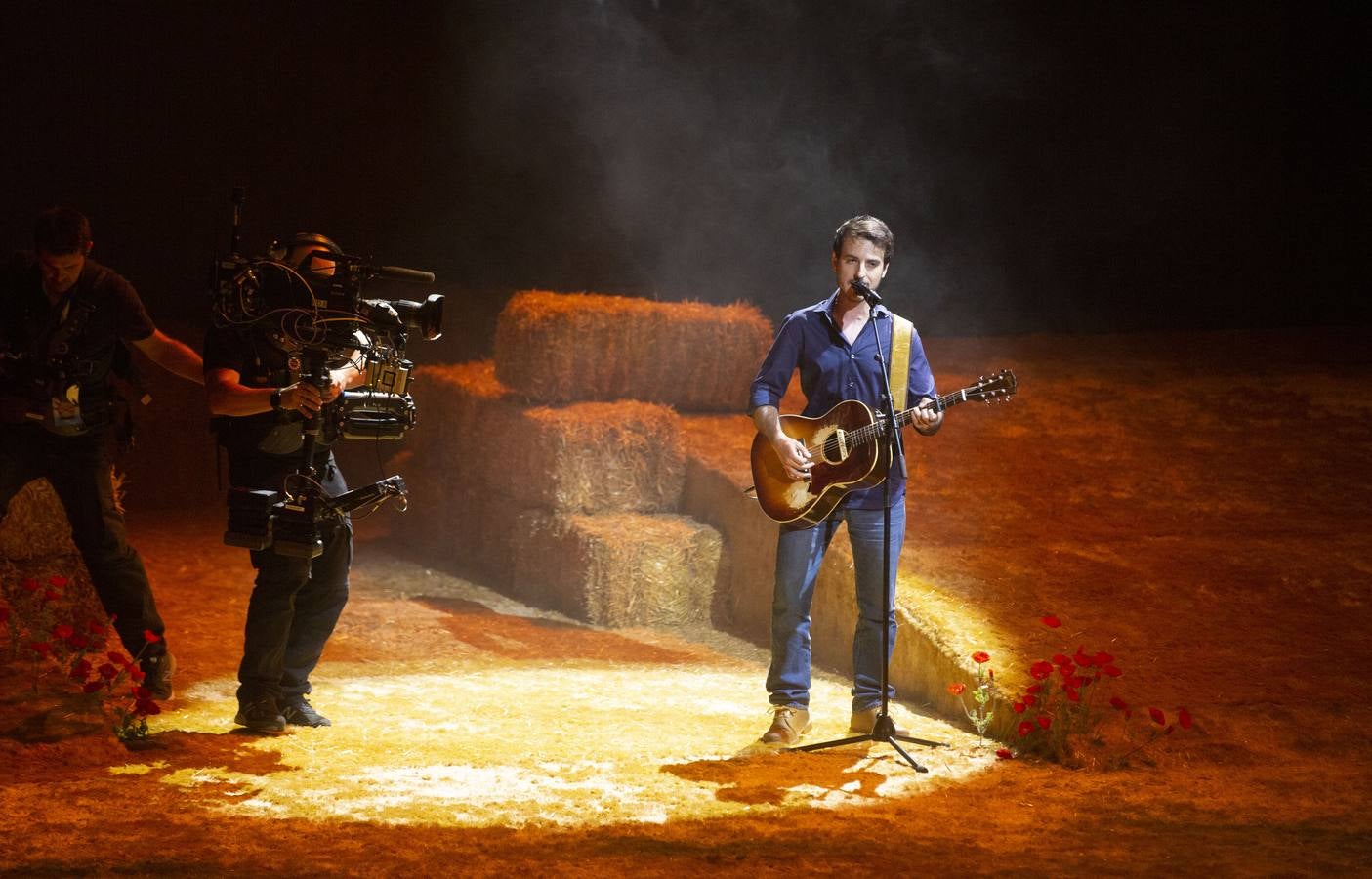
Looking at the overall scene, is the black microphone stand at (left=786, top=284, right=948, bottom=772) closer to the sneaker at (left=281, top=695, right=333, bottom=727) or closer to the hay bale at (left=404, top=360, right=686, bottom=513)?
the sneaker at (left=281, top=695, right=333, bottom=727)

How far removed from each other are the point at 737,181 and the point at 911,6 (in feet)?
5.63

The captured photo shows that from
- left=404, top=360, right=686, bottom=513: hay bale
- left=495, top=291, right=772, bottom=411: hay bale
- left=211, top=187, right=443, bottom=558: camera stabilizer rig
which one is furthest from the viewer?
left=495, top=291, right=772, bottom=411: hay bale

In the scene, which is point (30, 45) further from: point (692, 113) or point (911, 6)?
point (911, 6)

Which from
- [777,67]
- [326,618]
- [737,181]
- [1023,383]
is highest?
[777,67]

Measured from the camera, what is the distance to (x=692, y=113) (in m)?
9.51

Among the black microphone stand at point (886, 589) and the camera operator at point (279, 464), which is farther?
the black microphone stand at point (886, 589)

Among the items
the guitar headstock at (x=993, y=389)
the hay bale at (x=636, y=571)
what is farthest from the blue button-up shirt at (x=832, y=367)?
the hay bale at (x=636, y=571)

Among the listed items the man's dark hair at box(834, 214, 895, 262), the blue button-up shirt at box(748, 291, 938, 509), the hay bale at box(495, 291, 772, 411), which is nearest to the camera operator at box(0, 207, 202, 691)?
the blue button-up shirt at box(748, 291, 938, 509)

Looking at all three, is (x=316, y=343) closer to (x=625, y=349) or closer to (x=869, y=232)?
(x=869, y=232)

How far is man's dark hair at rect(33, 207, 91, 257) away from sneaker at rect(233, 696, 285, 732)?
5.28 ft

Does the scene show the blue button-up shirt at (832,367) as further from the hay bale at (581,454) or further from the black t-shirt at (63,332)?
the hay bale at (581,454)

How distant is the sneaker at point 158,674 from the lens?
4.55 metres

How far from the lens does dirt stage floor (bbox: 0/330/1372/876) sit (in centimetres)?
330

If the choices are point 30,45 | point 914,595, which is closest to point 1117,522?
point 914,595
